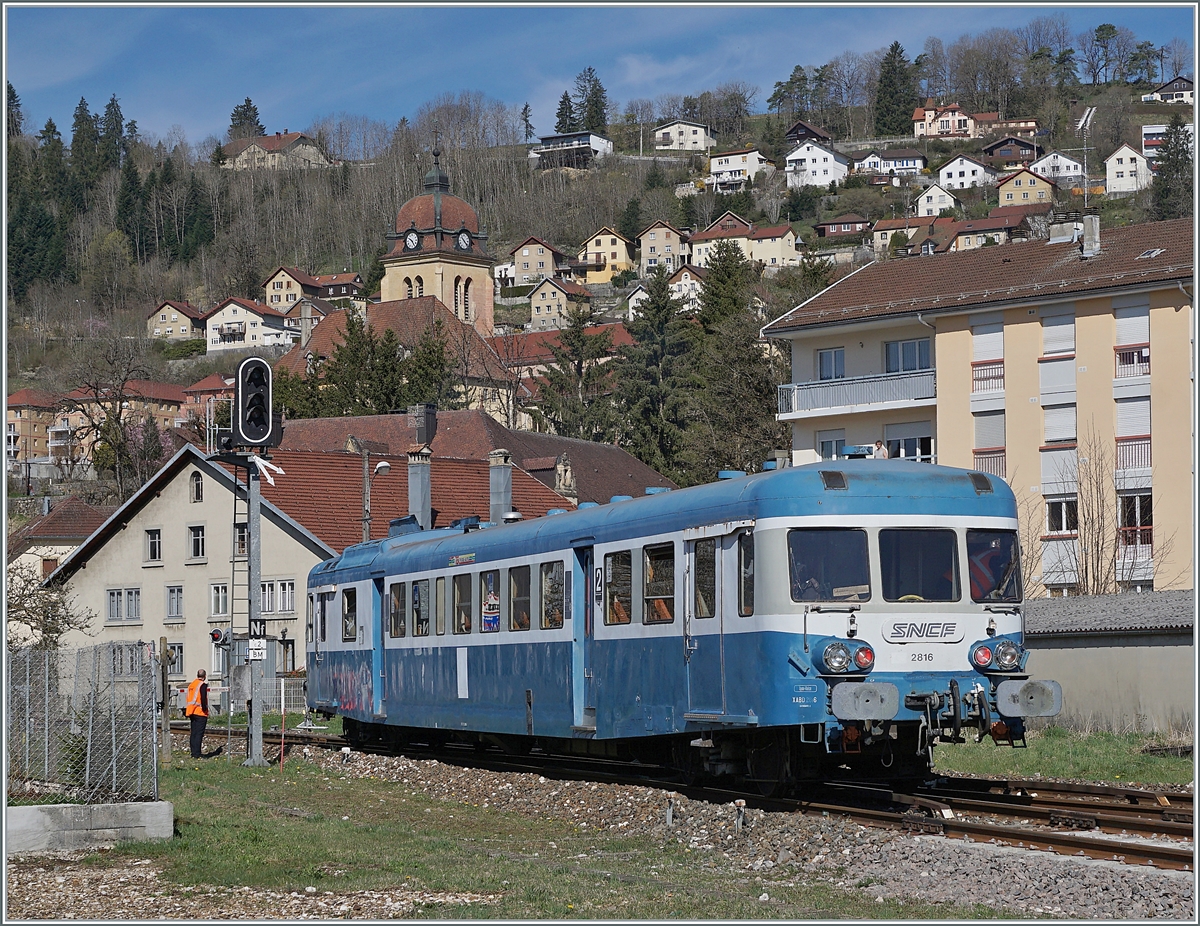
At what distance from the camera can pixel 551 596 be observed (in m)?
18.2

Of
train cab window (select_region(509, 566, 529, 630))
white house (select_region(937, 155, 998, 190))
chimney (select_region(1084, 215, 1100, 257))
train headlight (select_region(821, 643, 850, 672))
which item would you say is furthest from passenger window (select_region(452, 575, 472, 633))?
white house (select_region(937, 155, 998, 190))

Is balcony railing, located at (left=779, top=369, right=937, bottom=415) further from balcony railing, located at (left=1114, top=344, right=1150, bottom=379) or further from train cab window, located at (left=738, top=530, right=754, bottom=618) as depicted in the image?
train cab window, located at (left=738, top=530, right=754, bottom=618)

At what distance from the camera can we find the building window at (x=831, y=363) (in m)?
52.3

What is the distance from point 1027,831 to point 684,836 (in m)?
2.77

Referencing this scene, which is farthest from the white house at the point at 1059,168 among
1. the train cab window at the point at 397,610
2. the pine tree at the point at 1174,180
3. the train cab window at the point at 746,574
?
the train cab window at the point at 746,574

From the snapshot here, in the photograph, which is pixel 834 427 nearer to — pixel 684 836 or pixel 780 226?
pixel 684 836

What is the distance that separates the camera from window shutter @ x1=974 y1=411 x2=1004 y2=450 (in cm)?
4781

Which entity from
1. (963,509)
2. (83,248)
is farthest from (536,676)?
(83,248)

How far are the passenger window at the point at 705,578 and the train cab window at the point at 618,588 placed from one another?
130 centimetres

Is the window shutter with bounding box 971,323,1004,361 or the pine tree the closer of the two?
the window shutter with bounding box 971,323,1004,361

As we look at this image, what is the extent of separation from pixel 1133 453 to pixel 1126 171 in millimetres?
134667

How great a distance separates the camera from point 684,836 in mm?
13516

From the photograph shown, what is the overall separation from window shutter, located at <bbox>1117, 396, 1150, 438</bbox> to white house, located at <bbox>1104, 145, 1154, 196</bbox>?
12986cm

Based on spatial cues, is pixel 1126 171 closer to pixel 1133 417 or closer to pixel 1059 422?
pixel 1059 422
